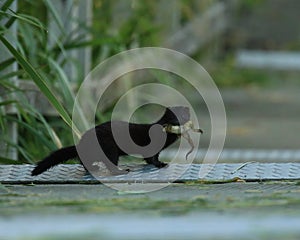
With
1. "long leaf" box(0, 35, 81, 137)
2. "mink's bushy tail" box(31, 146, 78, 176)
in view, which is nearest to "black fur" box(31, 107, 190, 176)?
"mink's bushy tail" box(31, 146, 78, 176)

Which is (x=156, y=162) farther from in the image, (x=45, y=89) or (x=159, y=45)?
(x=159, y=45)

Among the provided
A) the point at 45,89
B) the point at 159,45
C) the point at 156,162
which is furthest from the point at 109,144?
the point at 159,45

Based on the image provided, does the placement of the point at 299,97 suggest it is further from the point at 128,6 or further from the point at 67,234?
the point at 67,234

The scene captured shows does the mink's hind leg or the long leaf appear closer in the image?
the long leaf

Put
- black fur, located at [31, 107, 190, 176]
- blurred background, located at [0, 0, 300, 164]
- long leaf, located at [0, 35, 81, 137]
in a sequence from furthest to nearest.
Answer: blurred background, located at [0, 0, 300, 164] < black fur, located at [31, 107, 190, 176] < long leaf, located at [0, 35, 81, 137]

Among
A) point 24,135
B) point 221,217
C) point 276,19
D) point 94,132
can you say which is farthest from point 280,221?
point 276,19

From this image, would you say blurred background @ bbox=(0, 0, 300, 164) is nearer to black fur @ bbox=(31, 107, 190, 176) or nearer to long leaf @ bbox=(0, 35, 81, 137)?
long leaf @ bbox=(0, 35, 81, 137)

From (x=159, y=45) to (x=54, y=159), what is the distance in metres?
4.21

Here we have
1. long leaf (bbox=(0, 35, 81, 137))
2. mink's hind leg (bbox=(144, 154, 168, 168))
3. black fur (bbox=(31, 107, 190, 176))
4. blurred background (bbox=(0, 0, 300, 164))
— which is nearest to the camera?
long leaf (bbox=(0, 35, 81, 137))

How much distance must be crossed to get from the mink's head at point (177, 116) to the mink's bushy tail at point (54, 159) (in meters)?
0.33

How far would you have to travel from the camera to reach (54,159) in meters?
3.26

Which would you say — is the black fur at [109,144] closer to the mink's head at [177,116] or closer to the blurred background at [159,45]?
the mink's head at [177,116]

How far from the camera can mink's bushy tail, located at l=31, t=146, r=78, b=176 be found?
3213mm

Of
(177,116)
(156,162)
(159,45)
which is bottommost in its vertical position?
(156,162)
